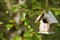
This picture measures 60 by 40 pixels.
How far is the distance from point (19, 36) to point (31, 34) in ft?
0.36

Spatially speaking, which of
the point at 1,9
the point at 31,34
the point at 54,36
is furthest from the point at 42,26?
the point at 54,36

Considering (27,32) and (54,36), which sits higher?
(27,32)

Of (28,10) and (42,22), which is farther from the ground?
(28,10)

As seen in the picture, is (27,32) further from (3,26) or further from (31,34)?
(3,26)

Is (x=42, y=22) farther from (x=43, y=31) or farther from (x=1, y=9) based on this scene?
(x=1, y=9)

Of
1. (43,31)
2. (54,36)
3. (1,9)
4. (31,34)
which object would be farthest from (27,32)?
(54,36)

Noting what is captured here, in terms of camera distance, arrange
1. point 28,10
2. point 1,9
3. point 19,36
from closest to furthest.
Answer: point 28,10, point 19,36, point 1,9

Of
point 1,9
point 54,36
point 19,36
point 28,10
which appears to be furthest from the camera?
point 54,36

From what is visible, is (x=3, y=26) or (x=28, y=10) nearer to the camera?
(x=28, y=10)

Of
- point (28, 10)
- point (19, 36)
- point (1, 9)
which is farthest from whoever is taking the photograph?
point (1, 9)

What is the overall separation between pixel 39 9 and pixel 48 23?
6.7 inches

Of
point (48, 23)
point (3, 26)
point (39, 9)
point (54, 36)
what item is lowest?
point (54, 36)

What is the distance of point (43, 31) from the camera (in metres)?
1.79

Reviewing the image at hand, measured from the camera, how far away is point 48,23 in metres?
1.82
